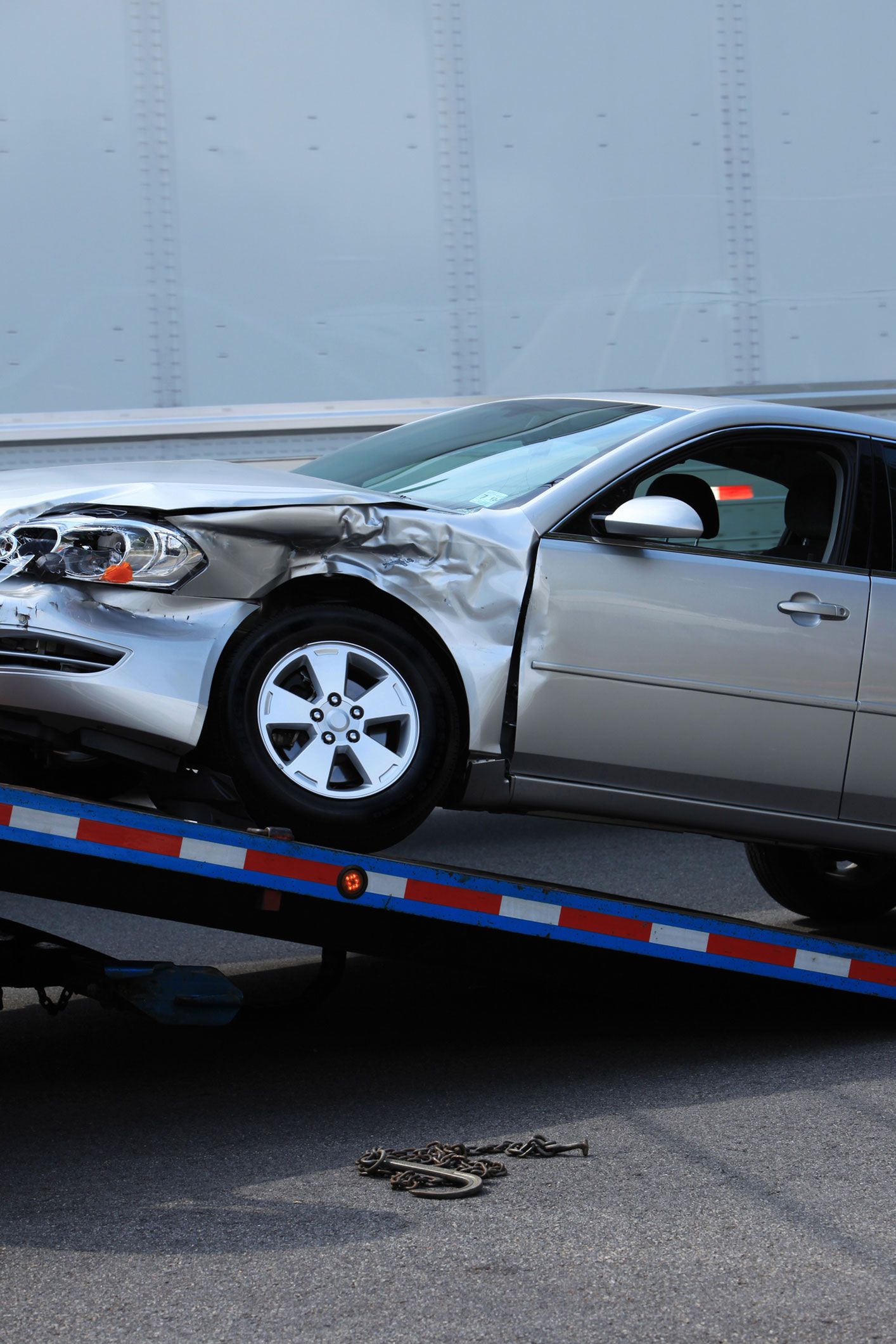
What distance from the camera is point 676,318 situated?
736cm

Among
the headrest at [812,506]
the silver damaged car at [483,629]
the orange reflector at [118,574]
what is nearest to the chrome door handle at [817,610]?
the silver damaged car at [483,629]

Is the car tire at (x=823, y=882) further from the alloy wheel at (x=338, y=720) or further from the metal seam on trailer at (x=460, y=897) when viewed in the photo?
the alloy wheel at (x=338, y=720)

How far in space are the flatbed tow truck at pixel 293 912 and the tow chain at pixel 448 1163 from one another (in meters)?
0.66

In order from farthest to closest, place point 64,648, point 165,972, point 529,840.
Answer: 1. point 529,840
2. point 165,972
3. point 64,648

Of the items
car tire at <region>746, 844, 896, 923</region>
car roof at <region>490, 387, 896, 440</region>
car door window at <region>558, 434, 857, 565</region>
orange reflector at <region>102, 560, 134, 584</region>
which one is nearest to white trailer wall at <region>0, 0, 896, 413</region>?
car roof at <region>490, 387, 896, 440</region>

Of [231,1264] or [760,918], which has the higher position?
[760,918]

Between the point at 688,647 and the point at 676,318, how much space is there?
3228 millimetres

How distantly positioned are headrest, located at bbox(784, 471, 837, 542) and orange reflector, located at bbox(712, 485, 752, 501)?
40 cm

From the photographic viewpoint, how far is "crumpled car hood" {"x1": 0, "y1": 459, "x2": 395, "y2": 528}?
397 cm

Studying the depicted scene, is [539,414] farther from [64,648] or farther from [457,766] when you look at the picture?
[64,648]

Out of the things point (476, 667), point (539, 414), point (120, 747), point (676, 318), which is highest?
point (676, 318)

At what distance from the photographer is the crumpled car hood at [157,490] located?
397 cm

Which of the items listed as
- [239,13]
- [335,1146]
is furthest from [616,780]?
[239,13]

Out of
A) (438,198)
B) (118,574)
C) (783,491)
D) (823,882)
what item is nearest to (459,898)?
(118,574)
